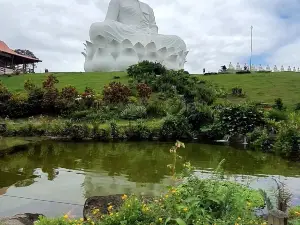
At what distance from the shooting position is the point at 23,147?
1401 cm

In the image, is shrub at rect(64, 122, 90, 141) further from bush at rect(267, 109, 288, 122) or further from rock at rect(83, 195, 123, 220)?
rock at rect(83, 195, 123, 220)

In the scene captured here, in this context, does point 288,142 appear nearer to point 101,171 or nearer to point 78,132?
point 101,171

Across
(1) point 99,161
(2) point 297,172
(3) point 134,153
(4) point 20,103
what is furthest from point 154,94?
(2) point 297,172

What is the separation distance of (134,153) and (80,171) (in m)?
3.29

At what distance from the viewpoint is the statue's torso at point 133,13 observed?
123ft

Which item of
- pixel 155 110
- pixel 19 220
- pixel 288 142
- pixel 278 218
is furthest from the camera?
pixel 155 110

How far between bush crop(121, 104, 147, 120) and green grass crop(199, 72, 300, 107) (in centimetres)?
703

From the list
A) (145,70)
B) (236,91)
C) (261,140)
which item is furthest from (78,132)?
(145,70)

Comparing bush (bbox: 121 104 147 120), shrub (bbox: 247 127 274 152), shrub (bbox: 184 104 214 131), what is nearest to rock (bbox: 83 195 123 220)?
shrub (bbox: 247 127 274 152)

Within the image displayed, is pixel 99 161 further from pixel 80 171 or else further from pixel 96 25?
pixel 96 25

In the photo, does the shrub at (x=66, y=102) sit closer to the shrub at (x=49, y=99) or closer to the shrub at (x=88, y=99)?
the shrub at (x=49, y=99)

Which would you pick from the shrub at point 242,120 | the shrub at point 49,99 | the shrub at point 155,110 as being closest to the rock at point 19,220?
the shrub at point 242,120

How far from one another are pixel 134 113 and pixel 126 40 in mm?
19368

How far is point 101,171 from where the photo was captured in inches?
395
